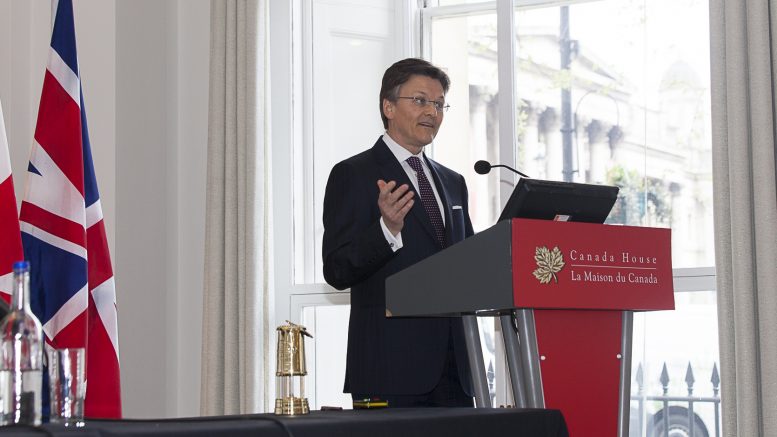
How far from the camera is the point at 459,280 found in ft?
7.30

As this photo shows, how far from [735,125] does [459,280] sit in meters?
1.99

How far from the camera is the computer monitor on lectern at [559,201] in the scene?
2229 millimetres

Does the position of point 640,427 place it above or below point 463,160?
below

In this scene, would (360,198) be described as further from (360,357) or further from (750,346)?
(750,346)

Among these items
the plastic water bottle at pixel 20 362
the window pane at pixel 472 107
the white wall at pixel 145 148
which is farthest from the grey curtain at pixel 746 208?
the plastic water bottle at pixel 20 362

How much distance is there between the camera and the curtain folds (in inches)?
184

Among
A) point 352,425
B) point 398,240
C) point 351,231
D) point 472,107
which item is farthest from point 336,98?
point 352,425

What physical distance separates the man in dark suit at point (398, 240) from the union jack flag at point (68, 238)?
3.36 feet

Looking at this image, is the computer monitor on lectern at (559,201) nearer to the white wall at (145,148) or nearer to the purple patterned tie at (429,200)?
the purple patterned tie at (429,200)

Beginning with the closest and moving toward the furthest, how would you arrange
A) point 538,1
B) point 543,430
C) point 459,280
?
point 543,430, point 459,280, point 538,1

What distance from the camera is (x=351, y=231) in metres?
2.76

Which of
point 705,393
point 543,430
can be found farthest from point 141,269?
point 543,430

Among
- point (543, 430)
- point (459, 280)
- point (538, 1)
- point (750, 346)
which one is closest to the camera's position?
point (543, 430)

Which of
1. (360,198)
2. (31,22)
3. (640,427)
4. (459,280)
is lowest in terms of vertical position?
(640,427)
